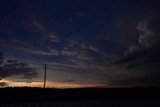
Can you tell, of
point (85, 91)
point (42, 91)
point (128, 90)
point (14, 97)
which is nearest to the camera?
point (14, 97)

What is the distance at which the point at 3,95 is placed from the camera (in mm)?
55875

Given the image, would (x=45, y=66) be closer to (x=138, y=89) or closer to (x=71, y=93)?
(x=71, y=93)

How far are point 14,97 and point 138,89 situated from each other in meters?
39.8

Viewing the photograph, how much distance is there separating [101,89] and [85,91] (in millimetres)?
5413

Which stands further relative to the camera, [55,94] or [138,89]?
[138,89]

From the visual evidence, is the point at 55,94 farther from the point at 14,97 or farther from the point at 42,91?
the point at 14,97

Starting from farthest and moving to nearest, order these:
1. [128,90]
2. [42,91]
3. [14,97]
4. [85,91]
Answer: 1. [128,90]
2. [85,91]
3. [42,91]
4. [14,97]

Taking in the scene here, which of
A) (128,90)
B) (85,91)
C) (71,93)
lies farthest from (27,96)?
(128,90)

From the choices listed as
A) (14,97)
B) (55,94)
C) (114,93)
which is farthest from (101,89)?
(14,97)

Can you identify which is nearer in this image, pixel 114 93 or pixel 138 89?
pixel 114 93

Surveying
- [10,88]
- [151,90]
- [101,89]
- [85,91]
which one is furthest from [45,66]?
[151,90]

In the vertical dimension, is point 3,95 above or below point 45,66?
below

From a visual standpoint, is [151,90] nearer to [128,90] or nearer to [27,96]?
[128,90]

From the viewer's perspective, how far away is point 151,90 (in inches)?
3174
